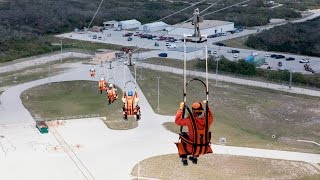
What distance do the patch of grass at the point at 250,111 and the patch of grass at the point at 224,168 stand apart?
10.4ft

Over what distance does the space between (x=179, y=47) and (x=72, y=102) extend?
28430 mm

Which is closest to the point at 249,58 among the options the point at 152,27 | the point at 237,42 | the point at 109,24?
the point at 237,42

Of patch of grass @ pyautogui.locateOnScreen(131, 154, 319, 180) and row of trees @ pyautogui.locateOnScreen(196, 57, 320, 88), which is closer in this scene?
patch of grass @ pyautogui.locateOnScreen(131, 154, 319, 180)

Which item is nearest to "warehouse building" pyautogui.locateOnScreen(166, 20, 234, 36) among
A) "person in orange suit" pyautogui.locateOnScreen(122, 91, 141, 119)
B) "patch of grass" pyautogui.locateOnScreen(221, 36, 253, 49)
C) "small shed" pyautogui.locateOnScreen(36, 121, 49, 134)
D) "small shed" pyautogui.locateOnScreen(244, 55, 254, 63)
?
"patch of grass" pyautogui.locateOnScreen(221, 36, 253, 49)

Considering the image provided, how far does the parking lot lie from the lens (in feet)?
216

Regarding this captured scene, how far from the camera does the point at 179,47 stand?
71.7 m

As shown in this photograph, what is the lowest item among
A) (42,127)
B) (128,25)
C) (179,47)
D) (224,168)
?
(224,168)

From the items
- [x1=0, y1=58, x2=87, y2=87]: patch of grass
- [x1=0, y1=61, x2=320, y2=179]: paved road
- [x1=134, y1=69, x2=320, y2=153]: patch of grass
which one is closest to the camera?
[x1=0, y1=61, x2=320, y2=179]: paved road

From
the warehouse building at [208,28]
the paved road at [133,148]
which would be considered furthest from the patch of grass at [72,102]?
the warehouse building at [208,28]

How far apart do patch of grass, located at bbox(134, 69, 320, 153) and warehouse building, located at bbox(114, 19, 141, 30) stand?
40515 mm

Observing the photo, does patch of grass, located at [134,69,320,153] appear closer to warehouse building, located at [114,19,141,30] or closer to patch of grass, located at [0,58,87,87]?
patch of grass, located at [0,58,87,87]

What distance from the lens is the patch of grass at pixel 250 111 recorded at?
35969 millimetres

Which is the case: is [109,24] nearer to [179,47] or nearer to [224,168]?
[179,47]

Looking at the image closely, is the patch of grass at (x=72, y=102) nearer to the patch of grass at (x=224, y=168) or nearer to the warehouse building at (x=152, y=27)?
the patch of grass at (x=224, y=168)
